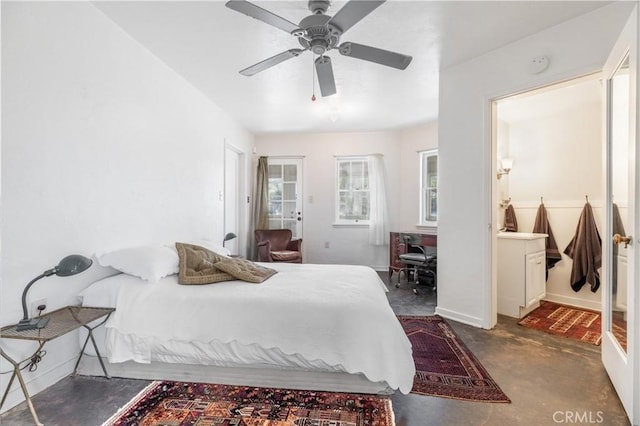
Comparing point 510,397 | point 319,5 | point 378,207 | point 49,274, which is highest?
point 319,5

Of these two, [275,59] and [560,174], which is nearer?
[275,59]

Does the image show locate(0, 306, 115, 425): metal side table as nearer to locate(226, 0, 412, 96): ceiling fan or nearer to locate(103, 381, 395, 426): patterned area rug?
locate(103, 381, 395, 426): patterned area rug

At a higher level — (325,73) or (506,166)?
(325,73)

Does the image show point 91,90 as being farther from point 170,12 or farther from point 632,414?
point 632,414

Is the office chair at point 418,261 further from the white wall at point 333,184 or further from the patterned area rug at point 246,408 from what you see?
the patterned area rug at point 246,408

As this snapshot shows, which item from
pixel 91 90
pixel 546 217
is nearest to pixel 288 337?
pixel 91 90

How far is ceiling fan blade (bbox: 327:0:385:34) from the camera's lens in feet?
4.75

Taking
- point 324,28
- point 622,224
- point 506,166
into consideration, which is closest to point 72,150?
point 324,28

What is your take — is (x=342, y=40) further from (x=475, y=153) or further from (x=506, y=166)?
(x=506, y=166)

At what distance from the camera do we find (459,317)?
2.94m

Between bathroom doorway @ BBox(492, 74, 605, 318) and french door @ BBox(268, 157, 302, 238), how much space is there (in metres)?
3.24

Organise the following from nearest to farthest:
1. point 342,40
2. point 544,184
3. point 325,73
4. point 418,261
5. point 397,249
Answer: point 325,73 → point 342,40 → point 544,184 → point 418,261 → point 397,249

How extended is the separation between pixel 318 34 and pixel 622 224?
2139mm

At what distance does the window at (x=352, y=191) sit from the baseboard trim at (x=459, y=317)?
2.55 metres
